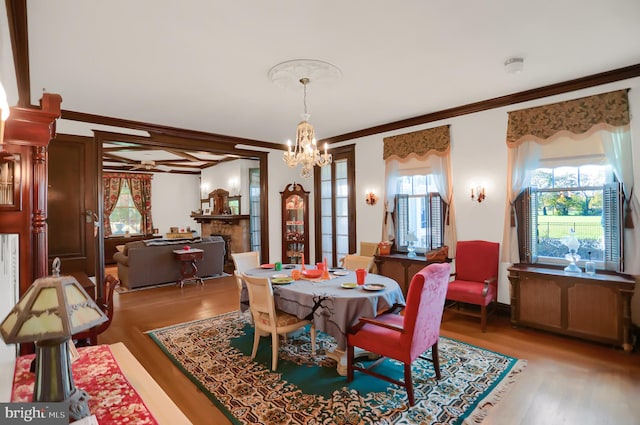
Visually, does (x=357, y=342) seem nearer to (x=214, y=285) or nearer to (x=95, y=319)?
(x=95, y=319)

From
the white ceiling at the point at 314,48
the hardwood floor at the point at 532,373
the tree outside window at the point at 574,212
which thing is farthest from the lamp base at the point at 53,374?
the tree outside window at the point at 574,212

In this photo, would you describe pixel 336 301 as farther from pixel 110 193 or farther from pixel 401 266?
pixel 110 193

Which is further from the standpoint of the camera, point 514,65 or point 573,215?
point 573,215

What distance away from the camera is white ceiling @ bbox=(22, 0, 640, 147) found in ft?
7.66

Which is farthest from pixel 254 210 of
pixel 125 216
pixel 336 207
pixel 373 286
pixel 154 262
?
pixel 373 286

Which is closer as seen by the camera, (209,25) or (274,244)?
(209,25)

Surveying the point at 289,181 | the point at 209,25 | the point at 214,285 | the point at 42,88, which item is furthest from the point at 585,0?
the point at 214,285

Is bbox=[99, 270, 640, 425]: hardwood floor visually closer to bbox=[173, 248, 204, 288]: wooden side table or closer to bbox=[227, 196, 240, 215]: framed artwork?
bbox=[173, 248, 204, 288]: wooden side table

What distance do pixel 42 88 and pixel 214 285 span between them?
4.03 meters

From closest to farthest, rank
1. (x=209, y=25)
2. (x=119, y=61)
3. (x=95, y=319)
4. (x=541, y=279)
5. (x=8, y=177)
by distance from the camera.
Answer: (x=95, y=319)
(x=8, y=177)
(x=209, y=25)
(x=119, y=61)
(x=541, y=279)

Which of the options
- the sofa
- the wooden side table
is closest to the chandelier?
the wooden side table

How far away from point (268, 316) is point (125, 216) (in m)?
9.25

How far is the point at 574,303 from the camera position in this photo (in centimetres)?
350

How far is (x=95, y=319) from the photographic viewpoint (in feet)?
3.52
